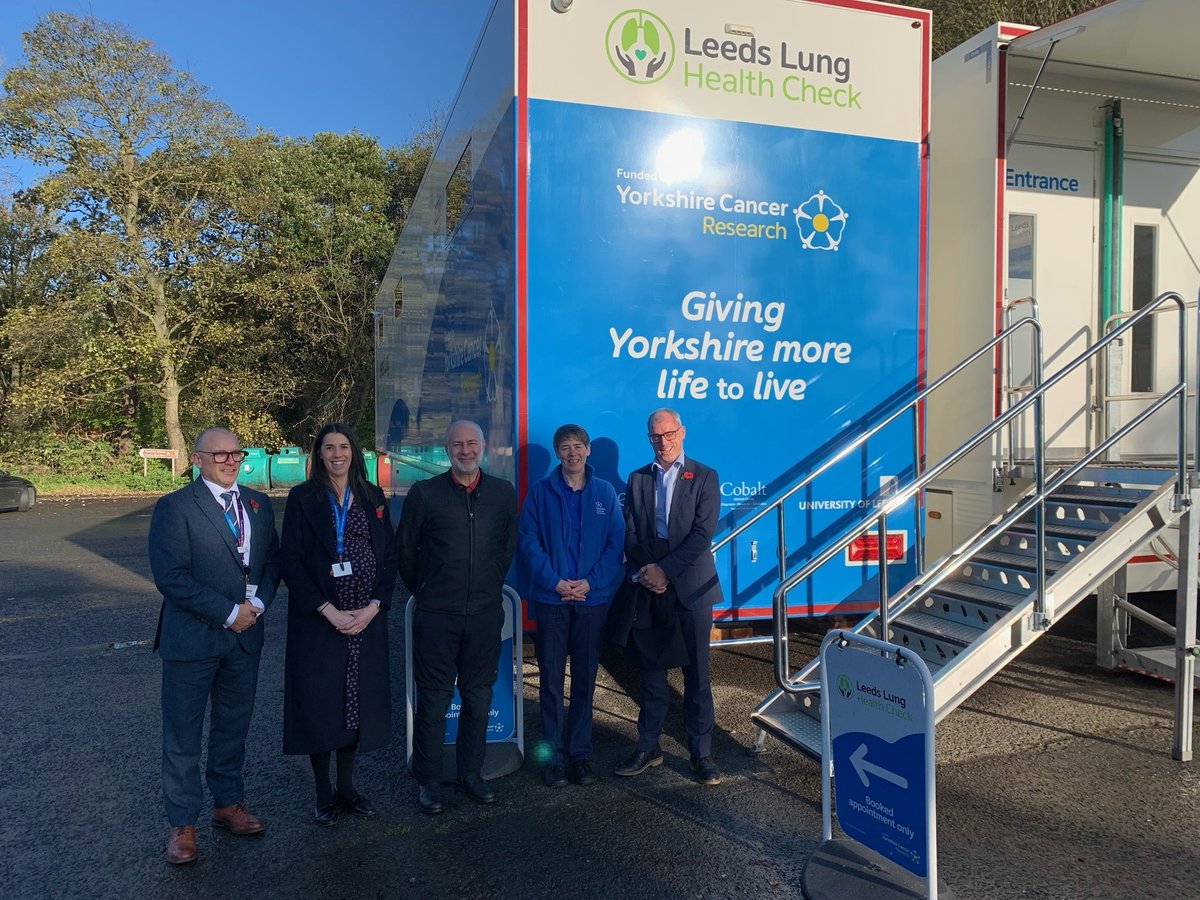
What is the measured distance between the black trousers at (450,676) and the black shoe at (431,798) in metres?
0.03

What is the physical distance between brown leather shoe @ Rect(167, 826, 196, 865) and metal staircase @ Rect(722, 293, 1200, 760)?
2411mm

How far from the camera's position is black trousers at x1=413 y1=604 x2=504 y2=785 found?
12.2 feet

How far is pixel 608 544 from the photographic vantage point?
4.03 metres

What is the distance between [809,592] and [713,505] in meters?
1.00

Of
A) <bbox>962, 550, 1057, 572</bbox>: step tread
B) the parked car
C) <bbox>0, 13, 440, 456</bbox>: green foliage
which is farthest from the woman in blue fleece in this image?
<bbox>0, 13, 440, 456</bbox>: green foliage

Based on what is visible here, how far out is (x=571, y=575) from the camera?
13.0ft

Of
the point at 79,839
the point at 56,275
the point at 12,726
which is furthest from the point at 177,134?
the point at 79,839

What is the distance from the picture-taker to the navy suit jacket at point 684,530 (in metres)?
3.95

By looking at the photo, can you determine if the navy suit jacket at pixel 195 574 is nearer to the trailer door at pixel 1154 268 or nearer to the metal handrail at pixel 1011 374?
the metal handrail at pixel 1011 374

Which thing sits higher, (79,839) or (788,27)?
(788,27)

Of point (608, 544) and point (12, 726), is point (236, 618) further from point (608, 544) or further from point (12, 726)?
point (12, 726)

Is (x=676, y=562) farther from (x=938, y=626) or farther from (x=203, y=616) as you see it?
(x=203, y=616)

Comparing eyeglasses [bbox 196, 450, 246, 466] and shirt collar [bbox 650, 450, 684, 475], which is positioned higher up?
eyeglasses [bbox 196, 450, 246, 466]

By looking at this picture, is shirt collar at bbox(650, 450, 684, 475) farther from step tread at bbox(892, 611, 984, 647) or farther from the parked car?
the parked car
